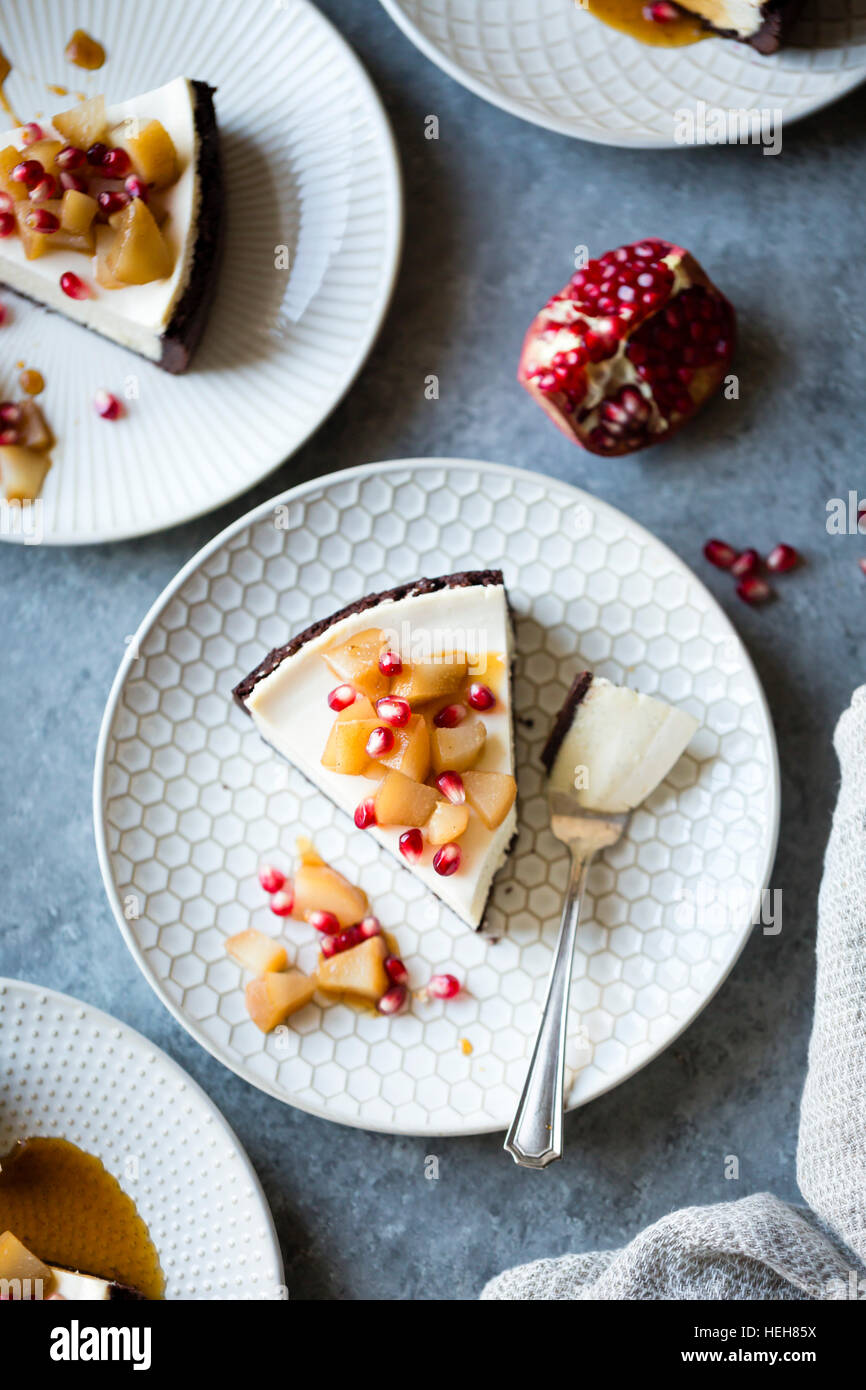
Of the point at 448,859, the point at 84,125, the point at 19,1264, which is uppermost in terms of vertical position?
the point at 84,125

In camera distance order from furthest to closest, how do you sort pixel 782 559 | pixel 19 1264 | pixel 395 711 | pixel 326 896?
1. pixel 782 559
2. pixel 326 896
3. pixel 19 1264
4. pixel 395 711

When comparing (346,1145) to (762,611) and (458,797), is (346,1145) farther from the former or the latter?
(762,611)

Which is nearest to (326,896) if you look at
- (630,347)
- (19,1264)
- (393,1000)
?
(393,1000)

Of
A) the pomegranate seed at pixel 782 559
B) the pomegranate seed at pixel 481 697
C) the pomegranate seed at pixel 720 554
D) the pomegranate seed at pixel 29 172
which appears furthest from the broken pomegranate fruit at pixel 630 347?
the pomegranate seed at pixel 29 172

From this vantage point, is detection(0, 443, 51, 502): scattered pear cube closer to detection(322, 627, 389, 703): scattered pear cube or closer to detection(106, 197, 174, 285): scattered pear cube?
detection(106, 197, 174, 285): scattered pear cube

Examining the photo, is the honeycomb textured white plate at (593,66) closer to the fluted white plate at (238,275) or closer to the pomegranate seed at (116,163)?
the fluted white plate at (238,275)

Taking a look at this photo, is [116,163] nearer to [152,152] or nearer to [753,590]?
[152,152]
